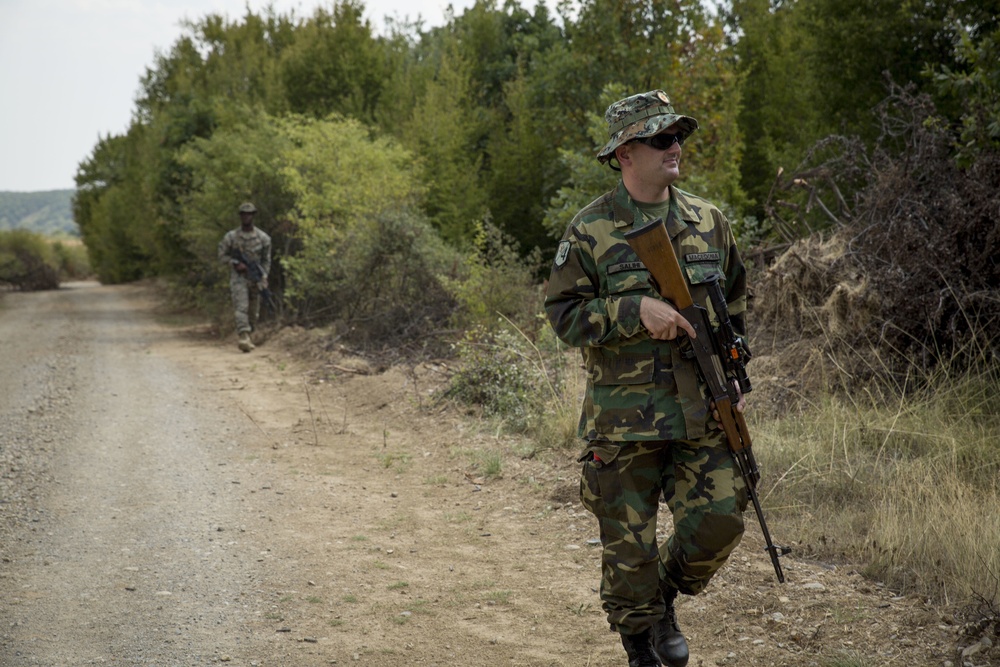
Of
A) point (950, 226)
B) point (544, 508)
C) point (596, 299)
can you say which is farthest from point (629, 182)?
point (950, 226)

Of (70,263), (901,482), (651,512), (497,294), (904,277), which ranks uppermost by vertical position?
(70,263)

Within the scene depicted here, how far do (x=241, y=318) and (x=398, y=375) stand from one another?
4795mm

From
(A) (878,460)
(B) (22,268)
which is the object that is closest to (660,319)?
(A) (878,460)

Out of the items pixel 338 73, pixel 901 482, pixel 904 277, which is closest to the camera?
pixel 901 482

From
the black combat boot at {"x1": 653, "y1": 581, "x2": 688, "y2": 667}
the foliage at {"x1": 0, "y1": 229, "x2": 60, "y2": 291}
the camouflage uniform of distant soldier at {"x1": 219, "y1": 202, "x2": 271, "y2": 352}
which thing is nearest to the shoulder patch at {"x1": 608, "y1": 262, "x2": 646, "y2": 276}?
the black combat boot at {"x1": 653, "y1": 581, "x2": 688, "y2": 667}

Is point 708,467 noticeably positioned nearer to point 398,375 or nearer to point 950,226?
point 950,226

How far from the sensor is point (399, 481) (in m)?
6.71

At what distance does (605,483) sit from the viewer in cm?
345

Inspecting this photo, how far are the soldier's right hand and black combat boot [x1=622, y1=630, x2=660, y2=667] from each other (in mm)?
1119

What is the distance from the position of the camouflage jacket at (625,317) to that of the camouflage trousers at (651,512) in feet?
0.40

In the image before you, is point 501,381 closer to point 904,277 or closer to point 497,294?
point 497,294

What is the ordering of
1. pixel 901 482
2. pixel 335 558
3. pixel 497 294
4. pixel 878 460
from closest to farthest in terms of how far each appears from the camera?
pixel 335 558 → pixel 901 482 → pixel 878 460 → pixel 497 294

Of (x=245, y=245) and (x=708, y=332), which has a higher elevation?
(x=245, y=245)

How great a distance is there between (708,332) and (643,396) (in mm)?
341
